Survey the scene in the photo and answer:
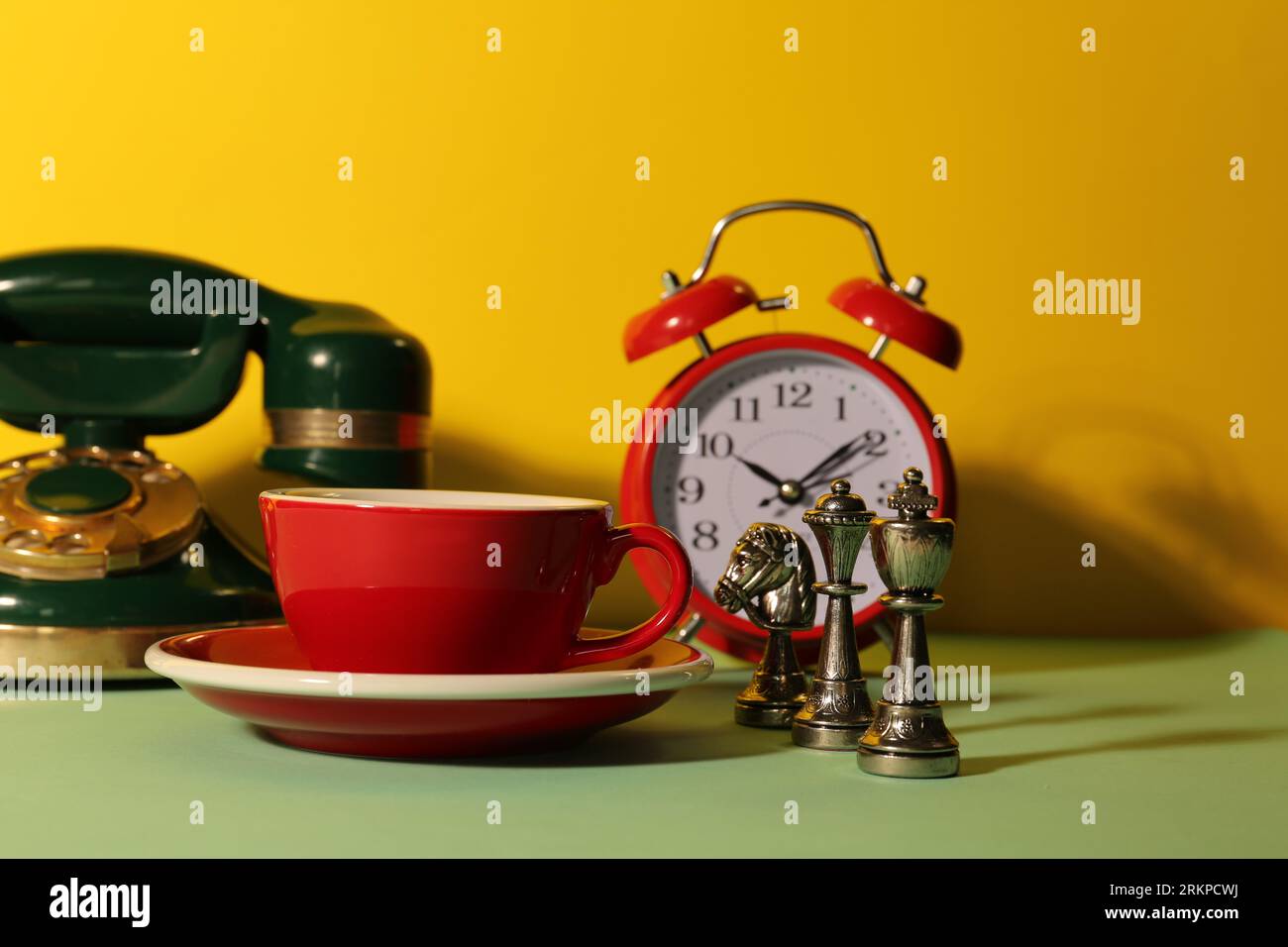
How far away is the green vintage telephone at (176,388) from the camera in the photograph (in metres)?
1.08

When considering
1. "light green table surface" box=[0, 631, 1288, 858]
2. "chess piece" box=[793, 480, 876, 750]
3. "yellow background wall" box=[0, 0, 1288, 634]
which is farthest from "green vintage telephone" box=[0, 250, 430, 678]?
"chess piece" box=[793, 480, 876, 750]

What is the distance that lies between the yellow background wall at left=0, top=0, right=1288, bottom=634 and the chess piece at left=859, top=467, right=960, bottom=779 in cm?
68

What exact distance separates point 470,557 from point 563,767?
0.39 ft

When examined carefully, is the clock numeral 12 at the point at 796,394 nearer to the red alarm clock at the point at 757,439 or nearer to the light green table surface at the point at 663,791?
the red alarm clock at the point at 757,439

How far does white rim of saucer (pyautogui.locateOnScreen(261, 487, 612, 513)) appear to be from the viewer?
76 centimetres

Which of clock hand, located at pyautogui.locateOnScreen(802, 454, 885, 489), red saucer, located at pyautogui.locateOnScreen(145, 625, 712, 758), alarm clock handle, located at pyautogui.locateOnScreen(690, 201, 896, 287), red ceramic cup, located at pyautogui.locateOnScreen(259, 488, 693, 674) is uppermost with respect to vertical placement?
alarm clock handle, located at pyautogui.locateOnScreen(690, 201, 896, 287)

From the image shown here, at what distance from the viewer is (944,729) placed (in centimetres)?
75

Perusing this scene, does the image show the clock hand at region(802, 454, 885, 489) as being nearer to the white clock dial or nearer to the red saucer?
the white clock dial

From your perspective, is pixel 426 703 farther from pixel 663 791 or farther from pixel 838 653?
pixel 838 653

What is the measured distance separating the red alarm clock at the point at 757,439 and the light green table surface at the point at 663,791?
22 centimetres

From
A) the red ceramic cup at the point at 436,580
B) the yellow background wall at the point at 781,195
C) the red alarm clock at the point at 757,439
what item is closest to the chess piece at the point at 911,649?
the red ceramic cup at the point at 436,580
